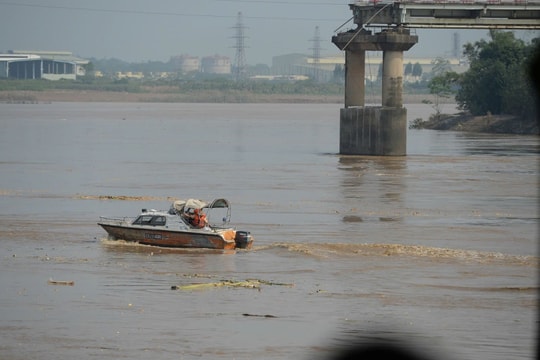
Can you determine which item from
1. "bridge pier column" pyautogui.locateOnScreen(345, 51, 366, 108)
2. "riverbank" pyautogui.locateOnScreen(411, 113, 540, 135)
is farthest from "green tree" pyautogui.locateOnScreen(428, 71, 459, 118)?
"bridge pier column" pyautogui.locateOnScreen(345, 51, 366, 108)

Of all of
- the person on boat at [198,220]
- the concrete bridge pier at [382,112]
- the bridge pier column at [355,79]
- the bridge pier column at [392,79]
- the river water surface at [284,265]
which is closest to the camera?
the river water surface at [284,265]

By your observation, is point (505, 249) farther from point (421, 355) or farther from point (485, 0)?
point (485, 0)

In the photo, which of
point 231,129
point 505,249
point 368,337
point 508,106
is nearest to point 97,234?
point 505,249

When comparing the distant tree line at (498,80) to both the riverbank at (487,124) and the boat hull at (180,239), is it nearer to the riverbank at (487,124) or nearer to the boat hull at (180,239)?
the riverbank at (487,124)

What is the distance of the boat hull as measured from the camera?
→ 3788 centimetres

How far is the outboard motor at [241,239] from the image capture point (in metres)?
38.0

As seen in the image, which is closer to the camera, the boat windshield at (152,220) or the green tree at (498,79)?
the boat windshield at (152,220)

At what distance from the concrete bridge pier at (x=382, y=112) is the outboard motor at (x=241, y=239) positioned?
145 feet

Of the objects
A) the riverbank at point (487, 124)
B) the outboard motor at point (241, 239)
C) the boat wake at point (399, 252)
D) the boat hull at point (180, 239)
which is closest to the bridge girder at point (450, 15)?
the riverbank at point (487, 124)

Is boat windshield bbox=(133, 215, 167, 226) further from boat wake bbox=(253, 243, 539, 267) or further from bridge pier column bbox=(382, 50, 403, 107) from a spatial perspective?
bridge pier column bbox=(382, 50, 403, 107)

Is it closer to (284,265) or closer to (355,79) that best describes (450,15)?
(355,79)

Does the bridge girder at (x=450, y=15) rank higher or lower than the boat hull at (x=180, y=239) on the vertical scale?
higher

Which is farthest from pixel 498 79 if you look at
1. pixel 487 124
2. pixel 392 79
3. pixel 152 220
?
pixel 152 220

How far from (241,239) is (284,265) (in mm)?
2712
